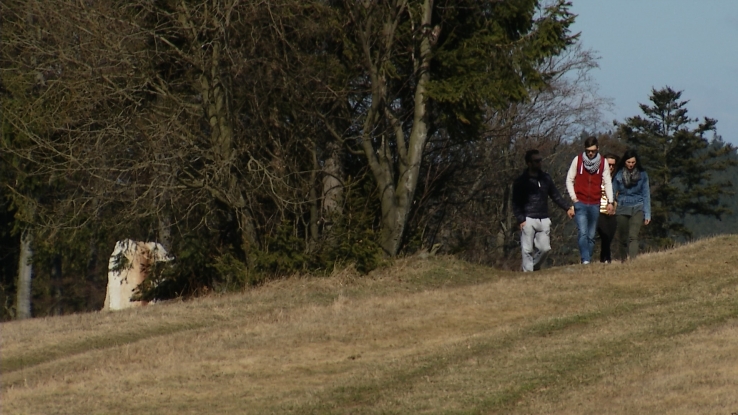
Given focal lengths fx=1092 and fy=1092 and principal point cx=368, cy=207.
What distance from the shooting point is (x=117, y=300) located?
909 inches

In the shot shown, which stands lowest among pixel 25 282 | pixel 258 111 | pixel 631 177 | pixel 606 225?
pixel 25 282

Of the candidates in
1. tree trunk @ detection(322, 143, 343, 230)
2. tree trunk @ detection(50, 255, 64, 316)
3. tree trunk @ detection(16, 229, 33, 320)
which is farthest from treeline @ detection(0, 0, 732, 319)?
tree trunk @ detection(50, 255, 64, 316)

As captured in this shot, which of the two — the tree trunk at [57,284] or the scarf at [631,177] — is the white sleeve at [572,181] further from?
the tree trunk at [57,284]

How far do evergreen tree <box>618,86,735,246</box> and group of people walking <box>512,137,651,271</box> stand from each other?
3655cm

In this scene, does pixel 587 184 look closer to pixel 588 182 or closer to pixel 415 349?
pixel 588 182

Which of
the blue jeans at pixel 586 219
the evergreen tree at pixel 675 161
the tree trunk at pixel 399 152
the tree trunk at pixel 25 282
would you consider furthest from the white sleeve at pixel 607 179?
the evergreen tree at pixel 675 161

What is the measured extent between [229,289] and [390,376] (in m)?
8.88

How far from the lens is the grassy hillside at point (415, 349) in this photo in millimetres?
10141

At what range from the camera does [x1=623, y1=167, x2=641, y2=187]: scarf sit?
16.4 m

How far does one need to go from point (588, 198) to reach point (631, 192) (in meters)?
0.84

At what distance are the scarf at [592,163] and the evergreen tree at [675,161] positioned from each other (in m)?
37.3

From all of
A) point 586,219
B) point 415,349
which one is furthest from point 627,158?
point 415,349

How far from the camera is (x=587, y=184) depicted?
631 inches

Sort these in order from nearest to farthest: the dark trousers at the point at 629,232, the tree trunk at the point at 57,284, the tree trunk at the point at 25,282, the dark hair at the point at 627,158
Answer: the dark hair at the point at 627,158, the dark trousers at the point at 629,232, the tree trunk at the point at 25,282, the tree trunk at the point at 57,284
